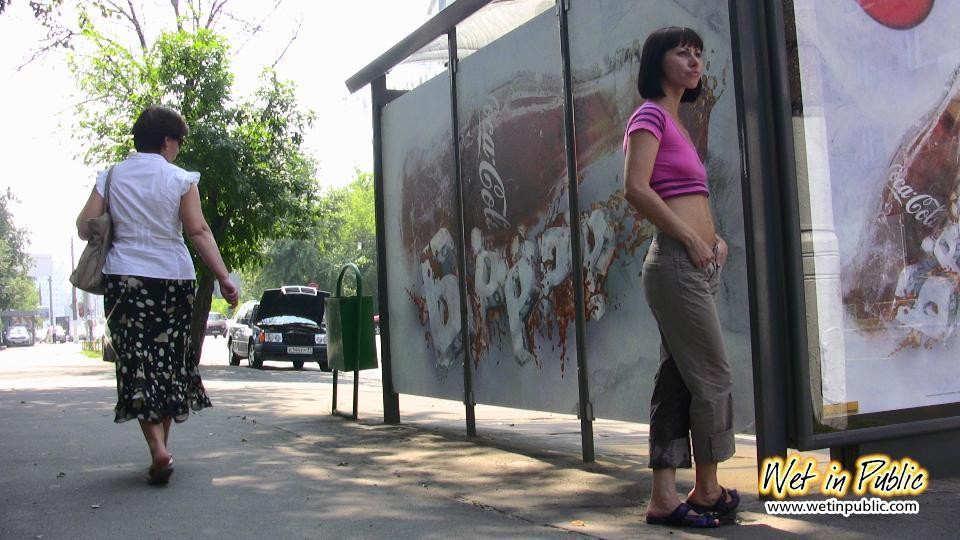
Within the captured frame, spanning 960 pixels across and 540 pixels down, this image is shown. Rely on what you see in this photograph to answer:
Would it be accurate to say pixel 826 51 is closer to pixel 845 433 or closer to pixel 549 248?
pixel 845 433

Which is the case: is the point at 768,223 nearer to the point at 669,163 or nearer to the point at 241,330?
the point at 669,163

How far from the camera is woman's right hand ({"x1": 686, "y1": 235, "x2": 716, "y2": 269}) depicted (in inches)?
149

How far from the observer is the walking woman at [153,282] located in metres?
5.11

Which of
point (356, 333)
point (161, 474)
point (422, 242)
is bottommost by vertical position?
point (161, 474)

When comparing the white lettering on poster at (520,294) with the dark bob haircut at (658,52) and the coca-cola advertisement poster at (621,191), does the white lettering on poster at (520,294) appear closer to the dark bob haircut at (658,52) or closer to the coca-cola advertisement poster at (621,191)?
the coca-cola advertisement poster at (621,191)

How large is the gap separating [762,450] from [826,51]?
1.60m

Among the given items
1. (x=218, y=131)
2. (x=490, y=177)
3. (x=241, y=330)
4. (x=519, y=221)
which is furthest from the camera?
(x=241, y=330)

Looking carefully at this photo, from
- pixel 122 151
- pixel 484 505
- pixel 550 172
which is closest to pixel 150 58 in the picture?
pixel 122 151

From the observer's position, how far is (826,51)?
14.3ft

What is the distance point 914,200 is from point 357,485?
2772mm

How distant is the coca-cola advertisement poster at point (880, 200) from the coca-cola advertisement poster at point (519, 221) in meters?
1.74

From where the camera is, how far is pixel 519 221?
248 inches

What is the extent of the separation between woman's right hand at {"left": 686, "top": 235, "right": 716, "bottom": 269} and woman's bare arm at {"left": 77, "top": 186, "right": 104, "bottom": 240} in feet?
9.58

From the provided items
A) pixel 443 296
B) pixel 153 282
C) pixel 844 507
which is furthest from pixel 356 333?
pixel 844 507
